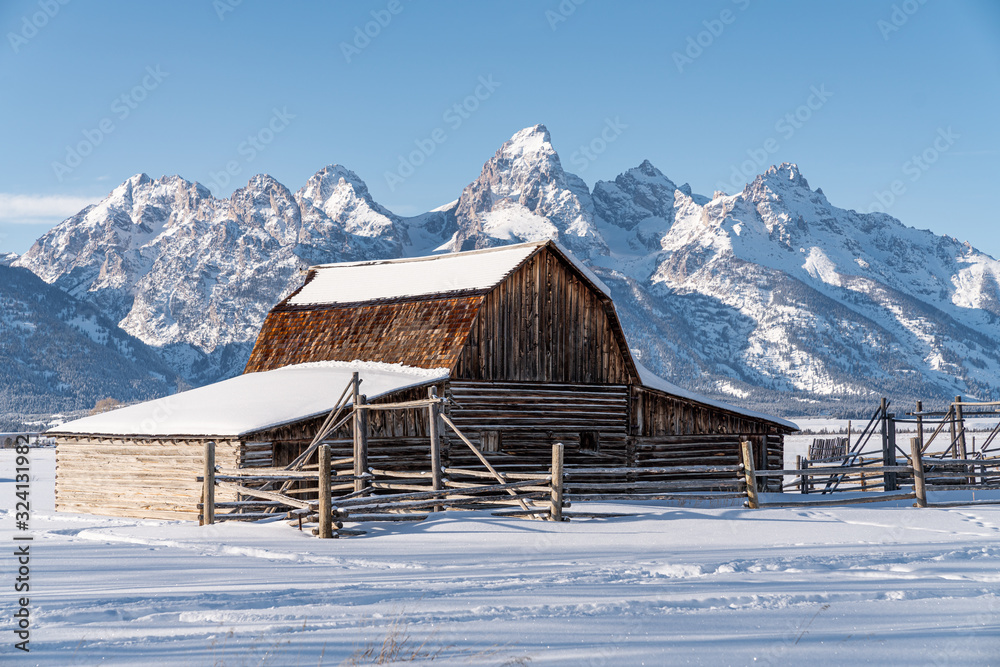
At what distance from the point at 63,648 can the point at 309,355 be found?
62.1ft

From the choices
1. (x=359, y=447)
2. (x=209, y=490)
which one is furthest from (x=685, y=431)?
(x=209, y=490)

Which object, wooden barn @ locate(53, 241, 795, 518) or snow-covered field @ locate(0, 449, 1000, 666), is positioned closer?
snow-covered field @ locate(0, 449, 1000, 666)

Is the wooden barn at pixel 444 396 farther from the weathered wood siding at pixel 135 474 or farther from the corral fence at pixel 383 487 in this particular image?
the corral fence at pixel 383 487

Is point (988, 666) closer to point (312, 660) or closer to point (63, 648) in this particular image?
point (312, 660)

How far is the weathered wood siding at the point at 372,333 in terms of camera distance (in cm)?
2281

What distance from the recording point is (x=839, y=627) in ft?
26.2

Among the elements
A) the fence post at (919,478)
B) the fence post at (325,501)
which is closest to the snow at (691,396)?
the fence post at (919,478)

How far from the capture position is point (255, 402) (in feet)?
69.4

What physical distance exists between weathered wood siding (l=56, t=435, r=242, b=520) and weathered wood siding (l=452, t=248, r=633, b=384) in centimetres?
648

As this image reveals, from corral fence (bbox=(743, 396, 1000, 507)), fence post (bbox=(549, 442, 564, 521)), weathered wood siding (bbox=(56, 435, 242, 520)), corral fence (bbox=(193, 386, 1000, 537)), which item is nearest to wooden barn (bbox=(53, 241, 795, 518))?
weathered wood siding (bbox=(56, 435, 242, 520))

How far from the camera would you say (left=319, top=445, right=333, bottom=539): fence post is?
1417 centimetres

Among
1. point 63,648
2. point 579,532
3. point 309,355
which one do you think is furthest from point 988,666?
point 309,355

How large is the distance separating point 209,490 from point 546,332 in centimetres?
1006

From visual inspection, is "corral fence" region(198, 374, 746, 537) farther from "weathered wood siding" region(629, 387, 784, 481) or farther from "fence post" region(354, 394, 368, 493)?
"weathered wood siding" region(629, 387, 784, 481)
